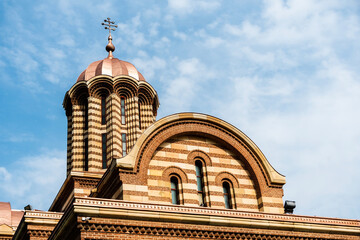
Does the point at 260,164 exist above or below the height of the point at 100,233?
above

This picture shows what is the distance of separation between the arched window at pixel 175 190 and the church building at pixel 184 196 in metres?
0.05

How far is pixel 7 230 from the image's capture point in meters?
35.7

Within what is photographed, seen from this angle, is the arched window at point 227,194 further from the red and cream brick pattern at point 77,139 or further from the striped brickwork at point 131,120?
the red and cream brick pattern at point 77,139

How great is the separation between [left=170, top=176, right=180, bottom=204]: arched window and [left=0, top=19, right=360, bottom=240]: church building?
0.15 feet

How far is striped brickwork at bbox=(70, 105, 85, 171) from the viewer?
33.7 metres

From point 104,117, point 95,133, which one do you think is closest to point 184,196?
point 95,133

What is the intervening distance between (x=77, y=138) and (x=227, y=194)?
14601 millimetres

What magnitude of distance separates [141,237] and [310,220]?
25.2 feet

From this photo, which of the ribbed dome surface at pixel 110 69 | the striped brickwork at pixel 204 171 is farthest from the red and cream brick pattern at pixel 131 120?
the striped brickwork at pixel 204 171

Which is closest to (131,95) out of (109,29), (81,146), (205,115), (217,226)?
(81,146)

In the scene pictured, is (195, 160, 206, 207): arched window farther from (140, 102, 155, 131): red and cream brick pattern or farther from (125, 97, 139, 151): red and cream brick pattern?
(140, 102, 155, 131): red and cream brick pattern

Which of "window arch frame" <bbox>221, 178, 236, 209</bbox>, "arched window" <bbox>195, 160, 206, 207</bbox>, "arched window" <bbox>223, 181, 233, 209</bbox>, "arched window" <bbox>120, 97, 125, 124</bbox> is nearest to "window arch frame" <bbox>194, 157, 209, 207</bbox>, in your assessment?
"arched window" <bbox>195, 160, 206, 207</bbox>

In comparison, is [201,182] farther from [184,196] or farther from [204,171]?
[184,196]

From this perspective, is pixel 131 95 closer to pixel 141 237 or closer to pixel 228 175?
pixel 228 175
